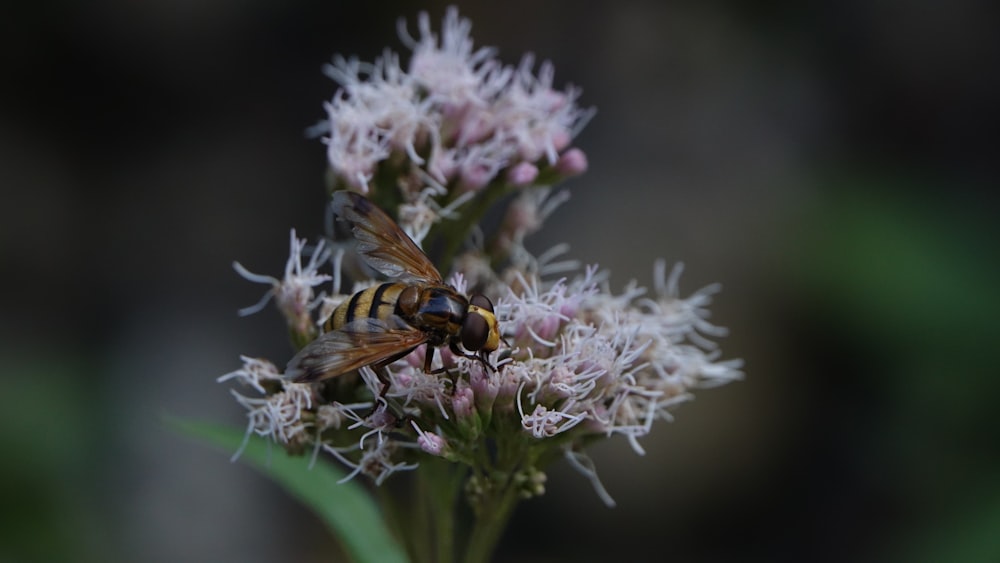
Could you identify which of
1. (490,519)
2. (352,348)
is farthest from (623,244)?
(352,348)

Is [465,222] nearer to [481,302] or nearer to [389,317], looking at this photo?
[481,302]

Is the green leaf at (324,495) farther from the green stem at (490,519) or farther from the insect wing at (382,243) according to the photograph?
the insect wing at (382,243)

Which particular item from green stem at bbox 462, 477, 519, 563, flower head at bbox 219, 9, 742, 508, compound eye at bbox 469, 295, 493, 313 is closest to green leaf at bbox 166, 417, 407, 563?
flower head at bbox 219, 9, 742, 508

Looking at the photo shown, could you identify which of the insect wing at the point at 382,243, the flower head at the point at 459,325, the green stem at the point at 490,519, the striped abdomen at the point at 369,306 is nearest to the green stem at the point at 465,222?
the flower head at the point at 459,325

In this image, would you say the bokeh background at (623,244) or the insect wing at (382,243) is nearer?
the insect wing at (382,243)

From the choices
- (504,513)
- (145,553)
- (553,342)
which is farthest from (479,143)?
(145,553)

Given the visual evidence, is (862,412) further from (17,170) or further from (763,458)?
(17,170)

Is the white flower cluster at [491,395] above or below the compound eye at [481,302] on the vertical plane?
below
